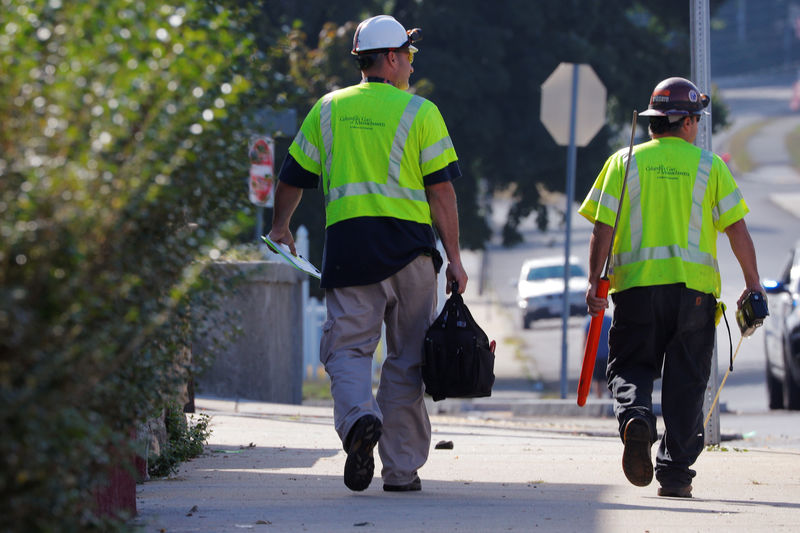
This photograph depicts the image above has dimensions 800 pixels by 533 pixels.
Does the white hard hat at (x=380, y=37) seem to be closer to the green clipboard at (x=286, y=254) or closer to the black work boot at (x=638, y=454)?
the green clipboard at (x=286, y=254)

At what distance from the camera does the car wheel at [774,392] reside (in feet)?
47.8

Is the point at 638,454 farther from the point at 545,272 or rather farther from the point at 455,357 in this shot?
the point at 545,272

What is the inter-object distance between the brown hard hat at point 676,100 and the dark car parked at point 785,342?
23.7 feet

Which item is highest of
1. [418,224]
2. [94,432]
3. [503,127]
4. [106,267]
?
[503,127]

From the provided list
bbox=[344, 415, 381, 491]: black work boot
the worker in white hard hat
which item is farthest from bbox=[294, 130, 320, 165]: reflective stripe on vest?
bbox=[344, 415, 381, 491]: black work boot

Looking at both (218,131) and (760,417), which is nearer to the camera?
(218,131)

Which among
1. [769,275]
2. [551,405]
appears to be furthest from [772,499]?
[769,275]

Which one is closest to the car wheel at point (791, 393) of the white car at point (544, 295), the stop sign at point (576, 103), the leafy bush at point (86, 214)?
the stop sign at point (576, 103)

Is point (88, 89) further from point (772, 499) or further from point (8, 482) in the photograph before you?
point (772, 499)

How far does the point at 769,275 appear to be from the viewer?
31.2 m

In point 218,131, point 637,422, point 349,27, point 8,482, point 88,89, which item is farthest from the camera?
point 349,27

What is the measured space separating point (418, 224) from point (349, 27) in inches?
472

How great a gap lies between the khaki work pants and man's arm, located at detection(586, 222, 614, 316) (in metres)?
0.68

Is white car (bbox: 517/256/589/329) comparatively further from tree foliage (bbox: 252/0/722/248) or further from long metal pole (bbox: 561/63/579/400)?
long metal pole (bbox: 561/63/579/400)
